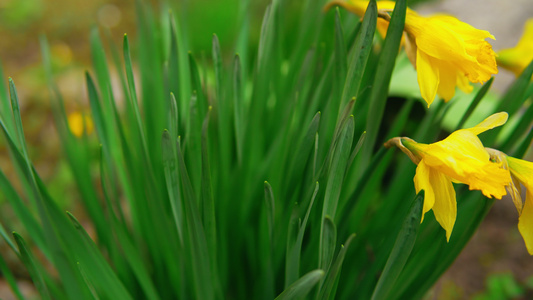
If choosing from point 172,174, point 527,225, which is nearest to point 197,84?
point 172,174

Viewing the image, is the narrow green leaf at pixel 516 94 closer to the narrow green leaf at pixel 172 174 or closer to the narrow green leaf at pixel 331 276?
the narrow green leaf at pixel 331 276

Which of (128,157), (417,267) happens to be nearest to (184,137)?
(128,157)

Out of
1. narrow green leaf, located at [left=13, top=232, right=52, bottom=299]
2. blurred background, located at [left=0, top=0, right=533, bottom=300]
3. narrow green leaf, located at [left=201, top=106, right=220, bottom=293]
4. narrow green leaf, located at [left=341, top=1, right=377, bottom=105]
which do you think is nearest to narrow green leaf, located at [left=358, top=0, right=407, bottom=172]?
narrow green leaf, located at [left=341, top=1, right=377, bottom=105]

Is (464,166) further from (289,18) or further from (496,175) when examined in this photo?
(289,18)

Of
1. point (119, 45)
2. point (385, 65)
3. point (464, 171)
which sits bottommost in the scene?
point (464, 171)

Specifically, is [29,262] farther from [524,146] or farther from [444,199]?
[524,146]

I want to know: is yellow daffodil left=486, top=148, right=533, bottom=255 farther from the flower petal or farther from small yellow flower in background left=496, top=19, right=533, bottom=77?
small yellow flower in background left=496, top=19, right=533, bottom=77

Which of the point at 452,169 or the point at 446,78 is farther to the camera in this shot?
the point at 446,78
